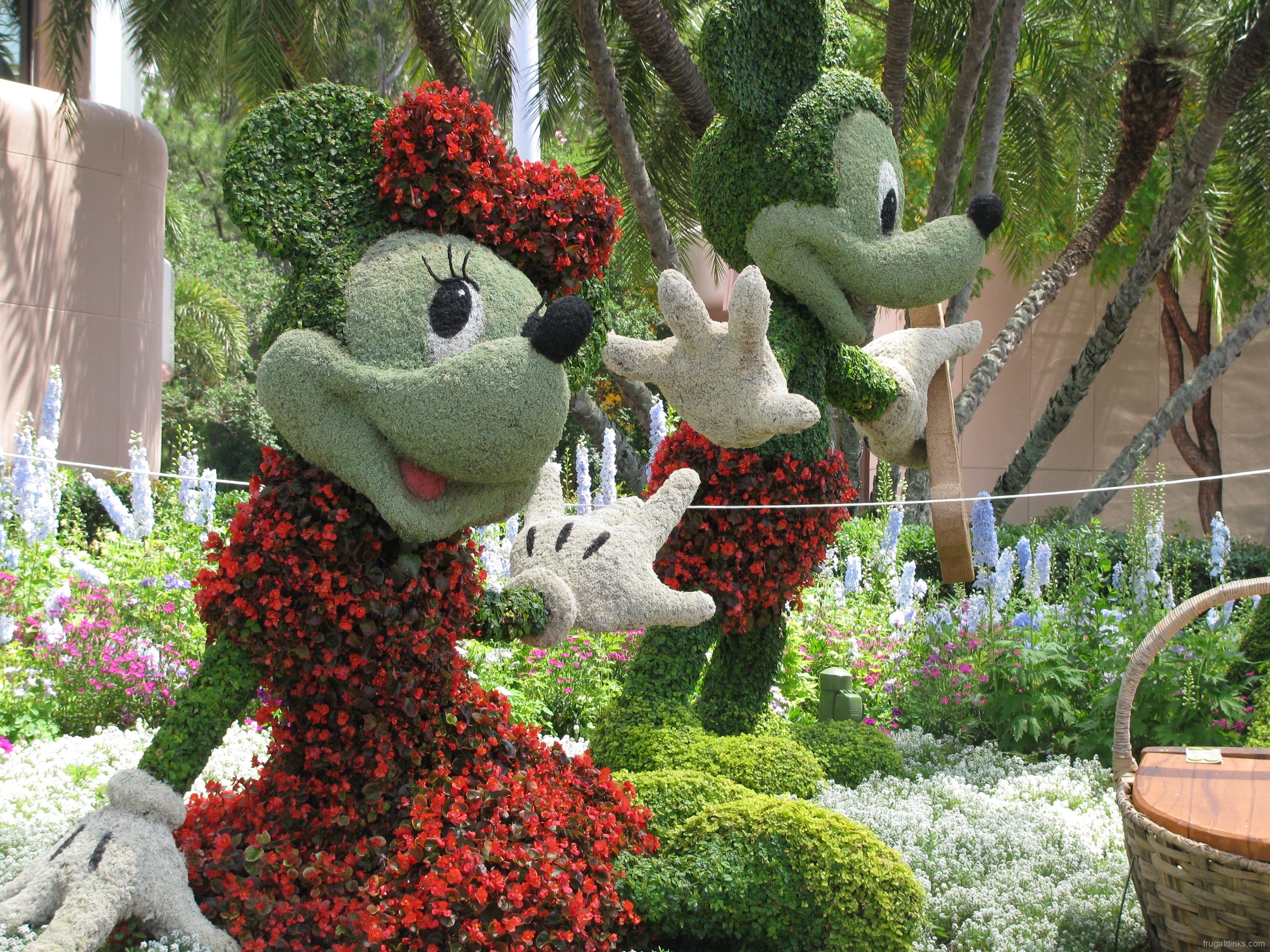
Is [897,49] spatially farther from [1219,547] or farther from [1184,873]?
[1184,873]

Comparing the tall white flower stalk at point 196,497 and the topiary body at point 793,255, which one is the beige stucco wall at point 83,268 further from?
the topiary body at point 793,255

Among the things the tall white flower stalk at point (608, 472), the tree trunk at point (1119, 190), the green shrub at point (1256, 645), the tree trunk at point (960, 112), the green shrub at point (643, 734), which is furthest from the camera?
the tree trunk at point (1119, 190)

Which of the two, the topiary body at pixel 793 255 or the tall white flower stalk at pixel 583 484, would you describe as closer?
the topiary body at pixel 793 255

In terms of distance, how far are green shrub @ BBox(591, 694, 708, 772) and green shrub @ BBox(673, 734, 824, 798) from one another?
0.04 meters

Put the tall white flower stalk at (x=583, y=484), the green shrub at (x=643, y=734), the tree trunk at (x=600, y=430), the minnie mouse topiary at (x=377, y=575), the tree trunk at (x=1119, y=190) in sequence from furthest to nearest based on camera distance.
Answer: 1. the tree trunk at (x=1119, y=190)
2. the tree trunk at (x=600, y=430)
3. the tall white flower stalk at (x=583, y=484)
4. the green shrub at (x=643, y=734)
5. the minnie mouse topiary at (x=377, y=575)

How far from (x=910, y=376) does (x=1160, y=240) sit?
6519 mm

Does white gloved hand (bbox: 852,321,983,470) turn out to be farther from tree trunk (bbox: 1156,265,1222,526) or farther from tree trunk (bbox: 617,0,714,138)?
tree trunk (bbox: 1156,265,1222,526)

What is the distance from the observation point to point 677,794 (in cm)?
313

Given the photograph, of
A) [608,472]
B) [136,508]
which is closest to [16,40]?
[136,508]

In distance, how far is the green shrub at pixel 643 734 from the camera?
349 centimetres

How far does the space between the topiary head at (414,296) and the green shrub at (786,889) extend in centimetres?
103

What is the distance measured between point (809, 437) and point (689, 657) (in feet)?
2.92

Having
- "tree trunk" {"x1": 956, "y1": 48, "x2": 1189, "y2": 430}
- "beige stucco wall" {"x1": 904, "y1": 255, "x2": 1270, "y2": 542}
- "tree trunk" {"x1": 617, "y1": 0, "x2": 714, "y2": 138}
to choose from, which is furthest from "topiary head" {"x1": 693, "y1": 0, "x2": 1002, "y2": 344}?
"beige stucco wall" {"x1": 904, "y1": 255, "x2": 1270, "y2": 542}

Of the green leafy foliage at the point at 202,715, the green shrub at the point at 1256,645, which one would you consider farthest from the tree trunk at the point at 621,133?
the green leafy foliage at the point at 202,715
